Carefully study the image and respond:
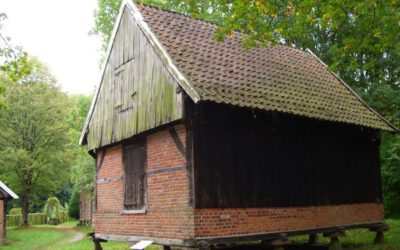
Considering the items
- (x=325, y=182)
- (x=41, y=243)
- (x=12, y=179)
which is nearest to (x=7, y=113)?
(x=12, y=179)

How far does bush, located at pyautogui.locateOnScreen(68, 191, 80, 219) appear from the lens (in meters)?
47.5

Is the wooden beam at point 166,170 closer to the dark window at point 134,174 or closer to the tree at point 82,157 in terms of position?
the dark window at point 134,174

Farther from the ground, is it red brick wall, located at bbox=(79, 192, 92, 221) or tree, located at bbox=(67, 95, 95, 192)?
tree, located at bbox=(67, 95, 95, 192)

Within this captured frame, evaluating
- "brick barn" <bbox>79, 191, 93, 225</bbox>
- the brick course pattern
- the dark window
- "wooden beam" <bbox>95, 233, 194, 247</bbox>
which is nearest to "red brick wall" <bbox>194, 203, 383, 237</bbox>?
the brick course pattern


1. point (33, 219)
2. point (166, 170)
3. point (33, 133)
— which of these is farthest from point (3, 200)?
point (33, 219)

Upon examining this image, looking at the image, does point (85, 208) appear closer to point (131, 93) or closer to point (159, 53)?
point (131, 93)

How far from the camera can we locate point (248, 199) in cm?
1243

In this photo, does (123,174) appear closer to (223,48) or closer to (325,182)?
(223,48)

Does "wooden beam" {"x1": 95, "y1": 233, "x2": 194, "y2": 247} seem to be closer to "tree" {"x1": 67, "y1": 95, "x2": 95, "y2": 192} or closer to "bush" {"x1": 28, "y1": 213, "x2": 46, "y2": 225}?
"tree" {"x1": 67, "y1": 95, "x2": 95, "y2": 192}

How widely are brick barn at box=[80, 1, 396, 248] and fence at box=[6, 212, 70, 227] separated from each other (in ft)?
108

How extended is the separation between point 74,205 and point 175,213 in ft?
126

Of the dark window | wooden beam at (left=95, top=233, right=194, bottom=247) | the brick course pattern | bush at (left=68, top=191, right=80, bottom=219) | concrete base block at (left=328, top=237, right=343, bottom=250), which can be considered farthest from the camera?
bush at (left=68, top=191, right=80, bottom=219)

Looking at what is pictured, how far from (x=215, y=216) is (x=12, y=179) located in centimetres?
3608

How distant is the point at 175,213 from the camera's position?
1199 cm
